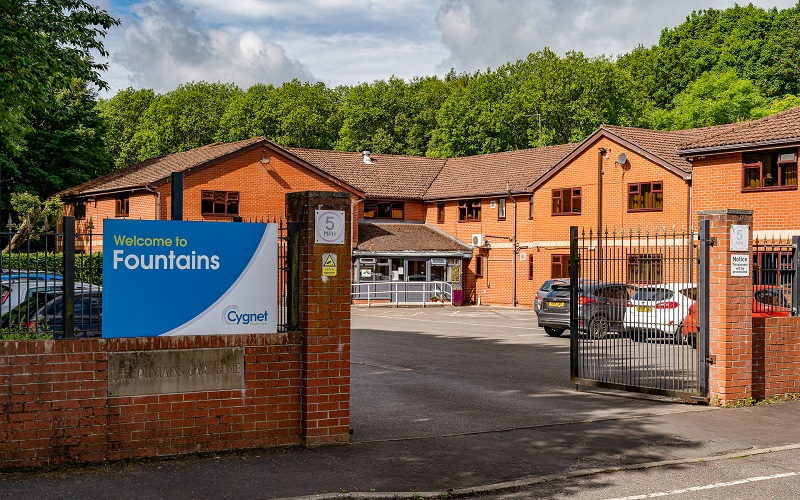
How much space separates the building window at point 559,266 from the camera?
41906 mm

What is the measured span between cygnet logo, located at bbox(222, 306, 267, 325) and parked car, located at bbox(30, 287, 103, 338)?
1.25 m

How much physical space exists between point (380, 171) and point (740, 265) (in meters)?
40.1

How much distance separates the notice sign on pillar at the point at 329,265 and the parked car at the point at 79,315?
2.27m

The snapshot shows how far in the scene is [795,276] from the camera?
13.8 metres

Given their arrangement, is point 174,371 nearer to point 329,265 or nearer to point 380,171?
point 329,265

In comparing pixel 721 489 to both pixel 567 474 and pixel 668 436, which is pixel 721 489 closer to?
pixel 567 474

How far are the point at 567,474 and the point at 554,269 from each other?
1353 inches

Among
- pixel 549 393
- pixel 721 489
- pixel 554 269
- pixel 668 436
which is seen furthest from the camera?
pixel 554 269

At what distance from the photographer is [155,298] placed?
9023 mm

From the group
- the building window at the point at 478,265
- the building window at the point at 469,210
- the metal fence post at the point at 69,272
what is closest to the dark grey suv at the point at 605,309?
the metal fence post at the point at 69,272

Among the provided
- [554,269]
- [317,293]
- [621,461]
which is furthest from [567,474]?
[554,269]

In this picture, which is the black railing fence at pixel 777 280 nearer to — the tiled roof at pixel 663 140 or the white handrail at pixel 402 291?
the tiled roof at pixel 663 140

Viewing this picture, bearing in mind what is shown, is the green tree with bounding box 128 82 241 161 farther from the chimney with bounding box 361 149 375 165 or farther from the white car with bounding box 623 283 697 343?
the white car with bounding box 623 283 697 343

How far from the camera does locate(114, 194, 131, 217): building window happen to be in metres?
43.1
